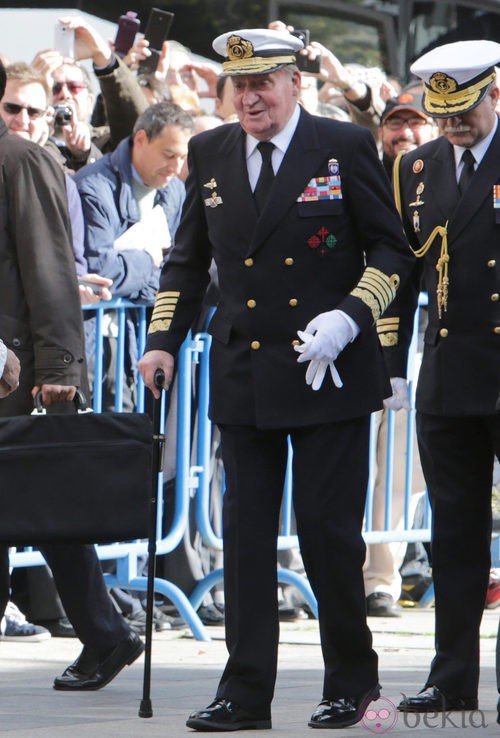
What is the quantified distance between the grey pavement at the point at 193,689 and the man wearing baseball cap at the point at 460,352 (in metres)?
0.29

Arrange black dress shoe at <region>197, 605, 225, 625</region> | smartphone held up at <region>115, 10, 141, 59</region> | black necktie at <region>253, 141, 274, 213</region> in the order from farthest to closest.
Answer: smartphone held up at <region>115, 10, 141, 59</region> < black dress shoe at <region>197, 605, 225, 625</region> < black necktie at <region>253, 141, 274, 213</region>

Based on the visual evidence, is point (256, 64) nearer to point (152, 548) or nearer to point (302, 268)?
point (302, 268)

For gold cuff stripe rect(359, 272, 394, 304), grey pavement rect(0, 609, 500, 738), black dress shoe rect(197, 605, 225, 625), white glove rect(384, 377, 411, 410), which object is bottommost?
black dress shoe rect(197, 605, 225, 625)

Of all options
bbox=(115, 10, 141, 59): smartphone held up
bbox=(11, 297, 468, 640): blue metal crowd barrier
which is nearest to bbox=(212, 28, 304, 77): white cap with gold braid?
bbox=(11, 297, 468, 640): blue metal crowd barrier

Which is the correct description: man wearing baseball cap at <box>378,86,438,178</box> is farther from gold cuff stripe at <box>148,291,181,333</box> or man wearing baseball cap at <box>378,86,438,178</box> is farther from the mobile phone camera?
gold cuff stripe at <box>148,291,181,333</box>

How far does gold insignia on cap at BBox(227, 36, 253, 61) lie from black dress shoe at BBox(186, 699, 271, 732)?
2000 mm

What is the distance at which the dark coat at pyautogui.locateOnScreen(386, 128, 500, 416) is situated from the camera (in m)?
5.26

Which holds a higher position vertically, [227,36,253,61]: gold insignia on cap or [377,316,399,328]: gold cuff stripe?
[227,36,253,61]: gold insignia on cap

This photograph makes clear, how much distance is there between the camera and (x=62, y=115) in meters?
8.21

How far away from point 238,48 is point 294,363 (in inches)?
39.3

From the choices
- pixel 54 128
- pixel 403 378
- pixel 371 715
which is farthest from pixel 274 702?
pixel 54 128

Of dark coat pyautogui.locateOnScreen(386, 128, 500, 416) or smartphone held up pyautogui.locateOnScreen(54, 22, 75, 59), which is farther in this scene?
smartphone held up pyautogui.locateOnScreen(54, 22, 75, 59)

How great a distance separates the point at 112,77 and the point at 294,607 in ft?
9.92

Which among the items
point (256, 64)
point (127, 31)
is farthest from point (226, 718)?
point (127, 31)
